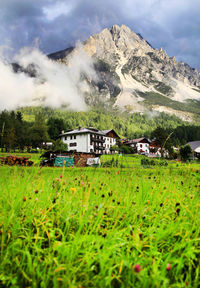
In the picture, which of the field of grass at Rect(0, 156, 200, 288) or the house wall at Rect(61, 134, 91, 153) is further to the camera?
the house wall at Rect(61, 134, 91, 153)

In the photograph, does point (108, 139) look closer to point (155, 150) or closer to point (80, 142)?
point (80, 142)

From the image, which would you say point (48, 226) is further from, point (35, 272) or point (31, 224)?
point (35, 272)

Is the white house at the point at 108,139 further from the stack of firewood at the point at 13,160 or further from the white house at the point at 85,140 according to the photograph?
the stack of firewood at the point at 13,160

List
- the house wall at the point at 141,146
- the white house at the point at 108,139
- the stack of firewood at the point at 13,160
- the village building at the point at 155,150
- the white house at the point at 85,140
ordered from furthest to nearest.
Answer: the house wall at the point at 141,146 → the white house at the point at 108,139 → the white house at the point at 85,140 → the village building at the point at 155,150 → the stack of firewood at the point at 13,160

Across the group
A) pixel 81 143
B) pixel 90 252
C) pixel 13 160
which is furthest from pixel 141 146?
A: pixel 90 252

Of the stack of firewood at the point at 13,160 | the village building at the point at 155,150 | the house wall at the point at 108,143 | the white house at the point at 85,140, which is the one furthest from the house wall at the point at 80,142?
the stack of firewood at the point at 13,160

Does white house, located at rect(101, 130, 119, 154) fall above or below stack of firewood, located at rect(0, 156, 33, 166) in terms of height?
above

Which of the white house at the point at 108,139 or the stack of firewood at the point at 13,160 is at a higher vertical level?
the white house at the point at 108,139

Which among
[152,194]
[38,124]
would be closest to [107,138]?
[38,124]

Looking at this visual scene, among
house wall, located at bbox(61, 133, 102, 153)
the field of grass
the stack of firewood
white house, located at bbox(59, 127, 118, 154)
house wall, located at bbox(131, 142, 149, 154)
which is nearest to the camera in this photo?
the field of grass

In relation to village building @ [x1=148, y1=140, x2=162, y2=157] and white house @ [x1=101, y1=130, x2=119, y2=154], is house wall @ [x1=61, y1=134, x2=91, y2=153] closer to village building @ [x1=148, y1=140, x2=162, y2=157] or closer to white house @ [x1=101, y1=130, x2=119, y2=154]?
white house @ [x1=101, y1=130, x2=119, y2=154]

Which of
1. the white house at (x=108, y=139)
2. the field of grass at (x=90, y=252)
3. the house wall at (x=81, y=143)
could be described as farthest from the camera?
the white house at (x=108, y=139)

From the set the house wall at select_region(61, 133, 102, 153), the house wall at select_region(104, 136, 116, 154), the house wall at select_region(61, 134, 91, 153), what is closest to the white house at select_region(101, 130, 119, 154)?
the house wall at select_region(104, 136, 116, 154)

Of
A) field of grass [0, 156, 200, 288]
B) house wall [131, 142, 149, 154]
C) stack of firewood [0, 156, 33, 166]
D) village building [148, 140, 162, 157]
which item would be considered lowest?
field of grass [0, 156, 200, 288]
